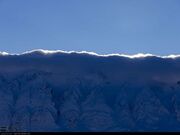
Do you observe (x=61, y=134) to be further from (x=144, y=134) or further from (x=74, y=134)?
(x=144, y=134)

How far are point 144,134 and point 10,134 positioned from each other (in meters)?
24.0

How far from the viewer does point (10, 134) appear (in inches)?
4951

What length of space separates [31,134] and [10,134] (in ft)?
19.0

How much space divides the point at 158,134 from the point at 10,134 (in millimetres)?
26548

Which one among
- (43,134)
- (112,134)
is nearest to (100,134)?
(112,134)

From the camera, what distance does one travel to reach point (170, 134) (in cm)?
12119

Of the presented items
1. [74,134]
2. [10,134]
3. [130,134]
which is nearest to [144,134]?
[130,134]

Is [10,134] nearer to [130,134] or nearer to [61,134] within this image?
[61,134]

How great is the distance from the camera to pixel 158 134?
397ft

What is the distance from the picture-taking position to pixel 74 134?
12075cm

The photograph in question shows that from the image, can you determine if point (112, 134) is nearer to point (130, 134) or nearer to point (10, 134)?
point (130, 134)

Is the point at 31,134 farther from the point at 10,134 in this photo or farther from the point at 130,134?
the point at 130,134

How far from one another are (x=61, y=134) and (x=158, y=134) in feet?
55.2

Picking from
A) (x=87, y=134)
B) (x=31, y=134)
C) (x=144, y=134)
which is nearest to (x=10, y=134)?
(x=31, y=134)
